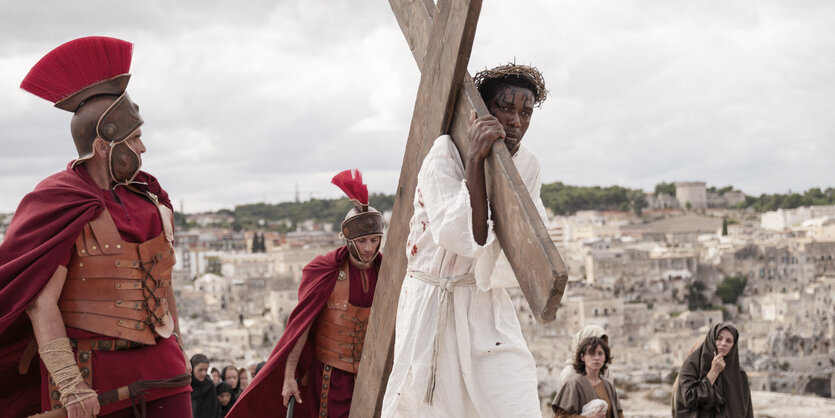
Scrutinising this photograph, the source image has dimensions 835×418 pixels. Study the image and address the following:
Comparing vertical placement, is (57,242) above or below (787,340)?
above

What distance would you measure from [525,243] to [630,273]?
314 feet

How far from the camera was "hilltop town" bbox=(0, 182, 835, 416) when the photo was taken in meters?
64.9

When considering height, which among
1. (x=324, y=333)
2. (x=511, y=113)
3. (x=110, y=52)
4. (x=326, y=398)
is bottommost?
(x=326, y=398)

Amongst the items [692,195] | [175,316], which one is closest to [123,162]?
[175,316]

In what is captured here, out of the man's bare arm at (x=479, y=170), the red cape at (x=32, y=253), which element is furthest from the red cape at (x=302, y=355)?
the man's bare arm at (x=479, y=170)

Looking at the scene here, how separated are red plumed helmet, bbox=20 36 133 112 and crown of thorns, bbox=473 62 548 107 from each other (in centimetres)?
135

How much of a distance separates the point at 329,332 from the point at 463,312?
6.09ft

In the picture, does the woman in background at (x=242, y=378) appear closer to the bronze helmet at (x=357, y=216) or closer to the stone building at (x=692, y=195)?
the bronze helmet at (x=357, y=216)

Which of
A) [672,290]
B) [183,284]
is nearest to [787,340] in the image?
[672,290]

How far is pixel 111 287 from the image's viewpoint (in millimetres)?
3650

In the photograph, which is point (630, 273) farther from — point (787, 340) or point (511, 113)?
point (511, 113)

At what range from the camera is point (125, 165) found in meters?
3.71

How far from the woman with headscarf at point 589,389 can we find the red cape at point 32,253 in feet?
10.5

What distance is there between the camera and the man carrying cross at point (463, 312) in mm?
3133
